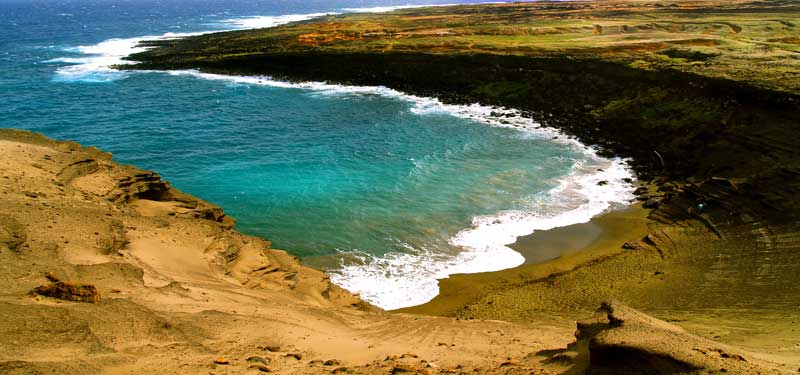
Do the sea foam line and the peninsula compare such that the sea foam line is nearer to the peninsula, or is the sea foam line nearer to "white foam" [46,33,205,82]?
the peninsula

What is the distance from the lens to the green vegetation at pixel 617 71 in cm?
3212

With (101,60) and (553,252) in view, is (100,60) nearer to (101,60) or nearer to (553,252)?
(101,60)

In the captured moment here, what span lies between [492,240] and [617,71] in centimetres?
3316

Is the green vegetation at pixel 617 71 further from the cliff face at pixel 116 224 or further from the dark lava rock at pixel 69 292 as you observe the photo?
the dark lava rock at pixel 69 292

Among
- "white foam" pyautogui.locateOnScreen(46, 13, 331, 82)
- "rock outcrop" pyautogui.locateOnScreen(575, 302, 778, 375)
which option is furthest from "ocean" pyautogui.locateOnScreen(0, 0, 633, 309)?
"rock outcrop" pyautogui.locateOnScreen(575, 302, 778, 375)

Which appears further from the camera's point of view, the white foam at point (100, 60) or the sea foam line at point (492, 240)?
the white foam at point (100, 60)

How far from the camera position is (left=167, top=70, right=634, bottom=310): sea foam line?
2134 centimetres

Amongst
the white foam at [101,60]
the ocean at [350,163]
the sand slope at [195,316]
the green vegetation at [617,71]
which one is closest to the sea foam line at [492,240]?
the ocean at [350,163]

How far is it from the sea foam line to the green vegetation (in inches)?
137

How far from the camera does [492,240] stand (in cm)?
2541

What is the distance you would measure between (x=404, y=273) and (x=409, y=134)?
73.7 ft

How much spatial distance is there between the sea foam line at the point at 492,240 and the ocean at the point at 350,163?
0.09m

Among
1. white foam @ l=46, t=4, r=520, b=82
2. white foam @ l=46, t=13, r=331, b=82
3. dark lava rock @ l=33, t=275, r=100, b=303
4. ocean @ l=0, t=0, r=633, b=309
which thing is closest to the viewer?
dark lava rock @ l=33, t=275, r=100, b=303

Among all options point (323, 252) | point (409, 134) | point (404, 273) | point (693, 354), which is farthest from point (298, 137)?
point (693, 354)
